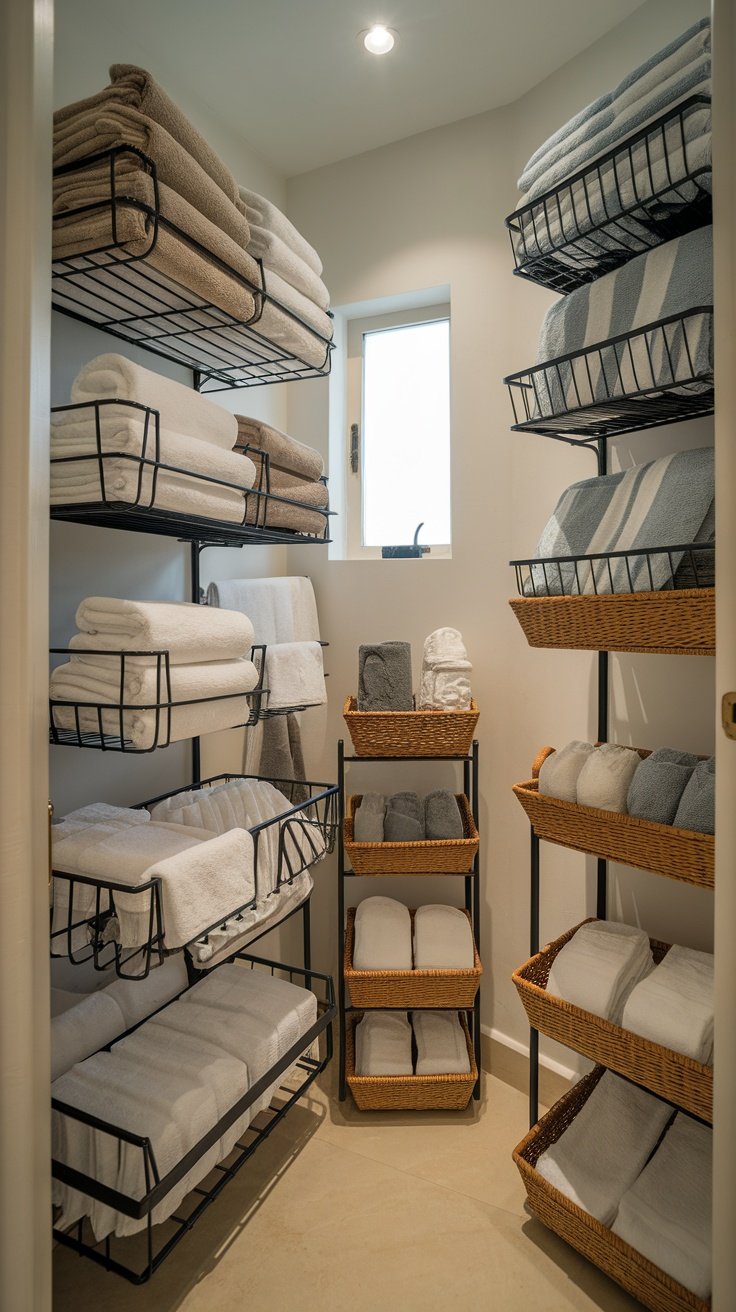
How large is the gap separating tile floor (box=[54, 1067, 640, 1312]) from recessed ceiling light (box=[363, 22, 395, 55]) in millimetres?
2532

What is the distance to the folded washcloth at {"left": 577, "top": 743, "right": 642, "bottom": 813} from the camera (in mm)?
1283

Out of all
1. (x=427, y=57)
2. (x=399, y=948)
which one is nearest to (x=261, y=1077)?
(x=399, y=948)

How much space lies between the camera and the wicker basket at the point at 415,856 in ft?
5.74

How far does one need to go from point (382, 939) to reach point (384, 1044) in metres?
0.27

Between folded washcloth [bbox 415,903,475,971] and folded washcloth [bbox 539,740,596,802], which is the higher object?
folded washcloth [bbox 539,740,596,802]

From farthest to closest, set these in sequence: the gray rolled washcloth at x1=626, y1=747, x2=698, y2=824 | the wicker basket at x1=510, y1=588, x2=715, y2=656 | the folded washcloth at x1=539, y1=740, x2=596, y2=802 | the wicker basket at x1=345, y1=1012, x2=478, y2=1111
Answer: the wicker basket at x1=345, y1=1012, x2=478, y2=1111, the folded washcloth at x1=539, y1=740, x2=596, y2=802, the gray rolled washcloth at x1=626, y1=747, x2=698, y2=824, the wicker basket at x1=510, y1=588, x2=715, y2=656

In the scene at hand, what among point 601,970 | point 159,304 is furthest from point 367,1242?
point 159,304

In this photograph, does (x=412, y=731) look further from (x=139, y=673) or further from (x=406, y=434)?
(x=406, y=434)

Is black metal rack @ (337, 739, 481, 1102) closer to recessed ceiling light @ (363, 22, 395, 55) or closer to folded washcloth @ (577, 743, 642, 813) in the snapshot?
folded washcloth @ (577, 743, 642, 813)

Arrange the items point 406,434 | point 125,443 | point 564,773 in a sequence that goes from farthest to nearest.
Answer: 1. point 406,434
2. point 564,773
3. point 125,443

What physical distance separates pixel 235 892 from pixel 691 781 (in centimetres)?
80

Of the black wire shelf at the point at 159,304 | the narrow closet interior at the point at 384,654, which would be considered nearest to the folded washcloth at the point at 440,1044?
the narrow closet interior at the point at 384,654

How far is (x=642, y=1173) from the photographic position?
4.22 ft

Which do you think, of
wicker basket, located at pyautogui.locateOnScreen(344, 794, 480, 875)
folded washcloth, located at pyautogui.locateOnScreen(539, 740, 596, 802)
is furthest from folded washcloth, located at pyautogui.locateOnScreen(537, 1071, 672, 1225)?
folded washcloth, located at pyautogui.locateOnScreen(539, 740, 596, 802)
